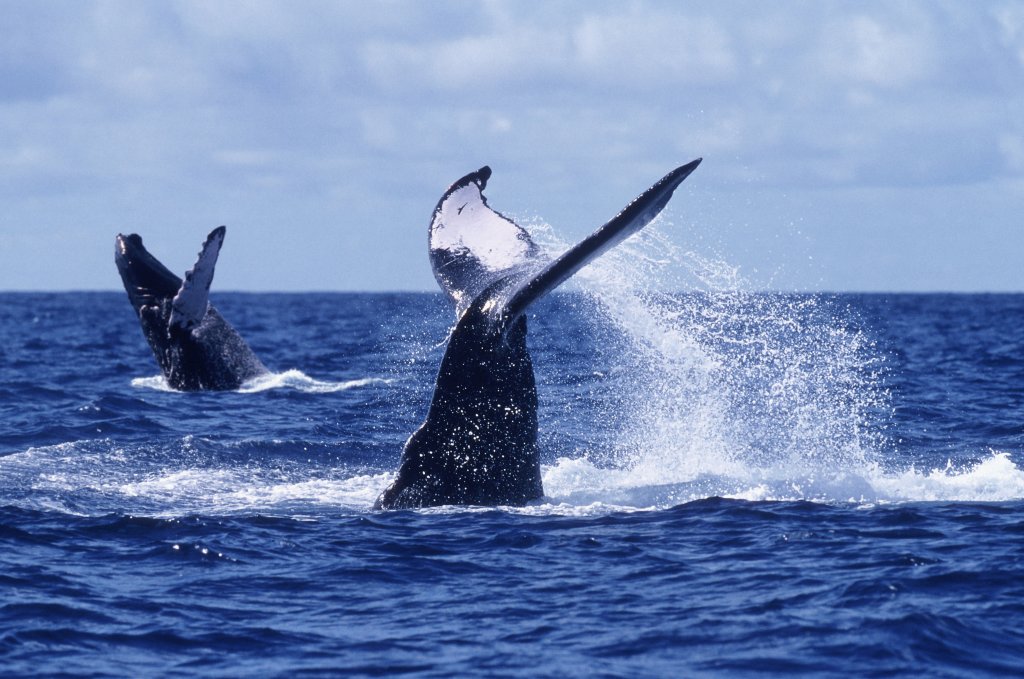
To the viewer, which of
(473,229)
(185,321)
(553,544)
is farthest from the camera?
(185,321)

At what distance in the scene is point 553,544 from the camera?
32.3ft

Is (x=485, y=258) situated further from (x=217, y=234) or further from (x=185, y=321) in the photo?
(x=185, y=321)

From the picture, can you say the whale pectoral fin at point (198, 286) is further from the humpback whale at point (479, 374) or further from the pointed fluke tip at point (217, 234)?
the humpback whale at point (479, 374)

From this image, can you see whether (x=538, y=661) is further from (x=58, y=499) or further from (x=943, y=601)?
(x=58, y=499)

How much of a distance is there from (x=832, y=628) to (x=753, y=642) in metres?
0.49

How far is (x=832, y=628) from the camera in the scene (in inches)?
310

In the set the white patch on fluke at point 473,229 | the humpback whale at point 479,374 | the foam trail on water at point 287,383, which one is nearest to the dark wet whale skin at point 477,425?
the humpback whale at point 479,374

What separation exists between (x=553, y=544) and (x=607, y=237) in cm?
208

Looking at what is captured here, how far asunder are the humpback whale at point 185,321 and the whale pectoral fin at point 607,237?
9191mm

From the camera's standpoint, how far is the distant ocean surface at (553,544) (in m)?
7.66

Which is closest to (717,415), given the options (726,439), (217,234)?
(726,439)

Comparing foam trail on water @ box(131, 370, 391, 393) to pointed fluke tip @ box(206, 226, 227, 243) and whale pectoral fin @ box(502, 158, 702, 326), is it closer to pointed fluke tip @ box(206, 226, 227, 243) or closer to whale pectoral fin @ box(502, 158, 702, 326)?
pointed fluke tip @ box(206, 226, 227, 243)

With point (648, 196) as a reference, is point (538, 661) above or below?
below

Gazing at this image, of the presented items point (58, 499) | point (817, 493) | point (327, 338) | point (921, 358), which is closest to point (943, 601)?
point (817, 493)
